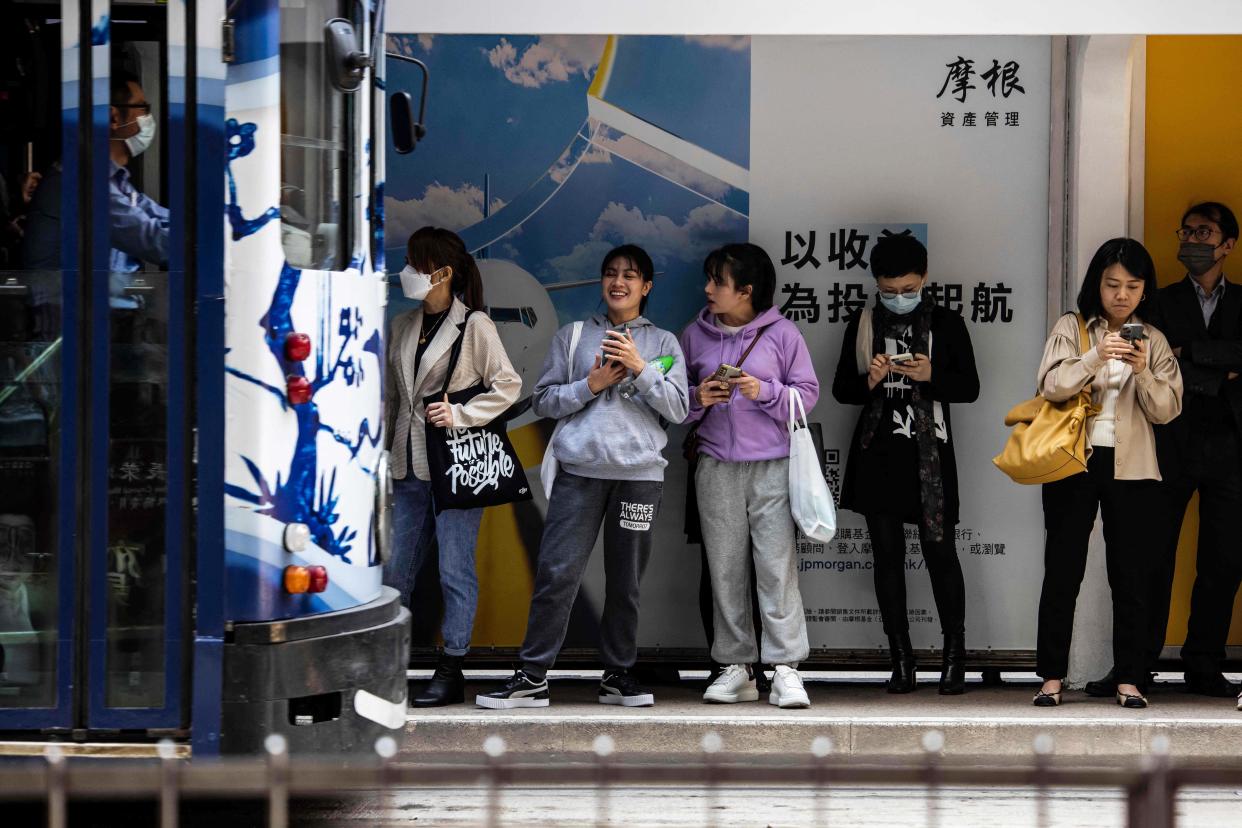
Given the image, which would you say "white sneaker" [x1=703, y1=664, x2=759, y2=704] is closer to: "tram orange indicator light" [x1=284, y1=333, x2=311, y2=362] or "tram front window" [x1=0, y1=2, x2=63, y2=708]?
"tram orange indicator light" [x1=284, y1=333, x2=311, y2=362]

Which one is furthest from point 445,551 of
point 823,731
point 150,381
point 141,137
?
point 141,137

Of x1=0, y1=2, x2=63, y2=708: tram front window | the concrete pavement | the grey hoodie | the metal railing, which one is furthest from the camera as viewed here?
the grey hoodie

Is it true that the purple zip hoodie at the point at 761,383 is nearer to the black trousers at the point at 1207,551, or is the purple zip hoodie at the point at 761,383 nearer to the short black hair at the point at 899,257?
the short black hair at the point at 899,257

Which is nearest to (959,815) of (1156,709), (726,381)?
(1156,709)

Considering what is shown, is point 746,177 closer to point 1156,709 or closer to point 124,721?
point 1156,709

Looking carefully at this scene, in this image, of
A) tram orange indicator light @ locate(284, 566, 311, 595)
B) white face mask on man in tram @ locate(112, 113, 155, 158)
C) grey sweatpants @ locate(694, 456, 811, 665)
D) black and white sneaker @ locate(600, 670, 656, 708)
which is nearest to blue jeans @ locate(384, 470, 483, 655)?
black and white sneaker @ locate(600, 670, 656, 708)

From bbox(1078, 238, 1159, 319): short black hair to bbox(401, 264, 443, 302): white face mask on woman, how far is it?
3.03m

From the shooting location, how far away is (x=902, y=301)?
26.5 ft

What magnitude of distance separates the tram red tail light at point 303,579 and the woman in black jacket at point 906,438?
11.2 ft

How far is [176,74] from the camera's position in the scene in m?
5.21

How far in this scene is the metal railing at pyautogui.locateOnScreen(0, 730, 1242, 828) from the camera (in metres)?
2.71

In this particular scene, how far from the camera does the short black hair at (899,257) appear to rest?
8.03m

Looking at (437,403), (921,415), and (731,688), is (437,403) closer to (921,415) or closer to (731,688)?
(731,688)

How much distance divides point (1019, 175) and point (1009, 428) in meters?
1.26
